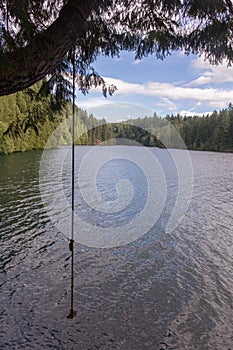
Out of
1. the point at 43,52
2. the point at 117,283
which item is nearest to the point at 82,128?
the point at 117,283

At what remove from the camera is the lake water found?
563 centimetres

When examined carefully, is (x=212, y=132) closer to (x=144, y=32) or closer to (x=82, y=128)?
(x=82, y=128)

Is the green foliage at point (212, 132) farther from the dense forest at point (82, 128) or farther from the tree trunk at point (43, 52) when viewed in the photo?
the tree trunk at point (43, 52)

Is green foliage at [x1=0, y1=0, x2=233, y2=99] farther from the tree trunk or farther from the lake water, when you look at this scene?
the lake water

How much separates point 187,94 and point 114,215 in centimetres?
1087

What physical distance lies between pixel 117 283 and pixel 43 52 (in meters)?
6.77

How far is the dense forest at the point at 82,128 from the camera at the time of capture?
3219 mm

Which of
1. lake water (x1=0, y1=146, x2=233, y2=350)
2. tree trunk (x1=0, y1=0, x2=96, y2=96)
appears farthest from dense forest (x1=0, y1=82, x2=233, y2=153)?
lake water (x1=0, y1=146, x2=233, y2=350)

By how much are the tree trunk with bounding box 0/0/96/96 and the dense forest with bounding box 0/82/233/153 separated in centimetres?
93

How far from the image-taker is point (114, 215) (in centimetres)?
1409

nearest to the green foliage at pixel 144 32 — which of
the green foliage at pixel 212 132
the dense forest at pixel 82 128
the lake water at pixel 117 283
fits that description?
the dense forest at pixel 82 128

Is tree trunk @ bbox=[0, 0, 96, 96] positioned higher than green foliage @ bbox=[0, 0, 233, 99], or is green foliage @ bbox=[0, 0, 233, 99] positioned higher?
green foliage @ bbox=[0, 0, 233, 99]

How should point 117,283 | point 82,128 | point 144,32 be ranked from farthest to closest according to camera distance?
point 82,128 < point 117,283 < point 144,32

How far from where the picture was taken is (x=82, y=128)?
2377 centimetres
